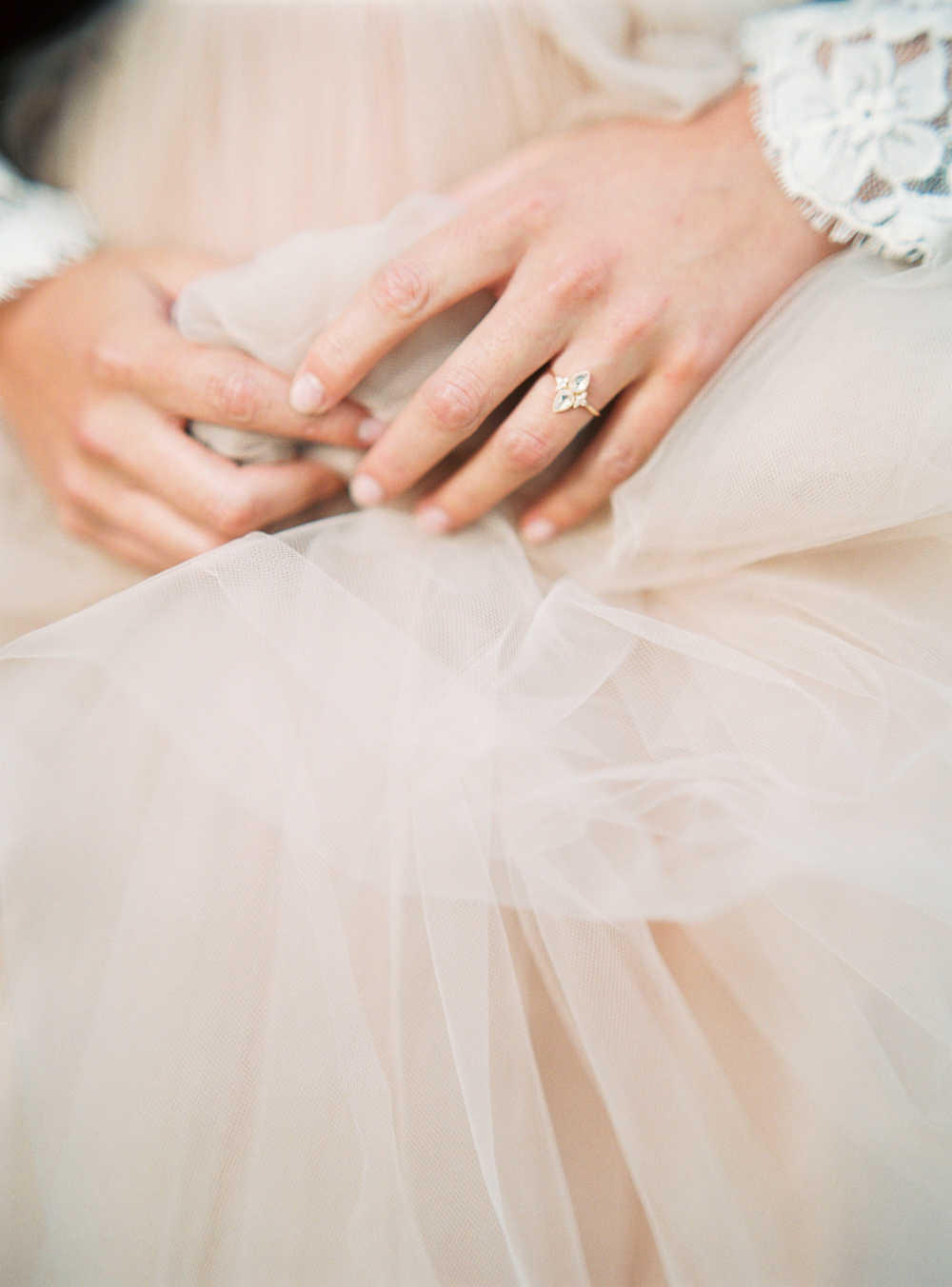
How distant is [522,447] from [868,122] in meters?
0.37

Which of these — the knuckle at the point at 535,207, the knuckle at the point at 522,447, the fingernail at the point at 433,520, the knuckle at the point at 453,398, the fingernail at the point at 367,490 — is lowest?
the fingernail at the point at 433,520

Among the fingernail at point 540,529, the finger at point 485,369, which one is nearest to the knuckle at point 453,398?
the finger at point 485,369

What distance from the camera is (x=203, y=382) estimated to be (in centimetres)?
55

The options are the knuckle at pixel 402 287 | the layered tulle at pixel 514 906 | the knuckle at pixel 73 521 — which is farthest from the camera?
the knuckle at pixel 73 521

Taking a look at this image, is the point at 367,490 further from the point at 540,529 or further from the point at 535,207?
the point at 535,207

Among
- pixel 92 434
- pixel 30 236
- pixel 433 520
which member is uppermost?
pixel 30 236

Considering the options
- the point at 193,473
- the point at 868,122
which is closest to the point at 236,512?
the point at 193,473

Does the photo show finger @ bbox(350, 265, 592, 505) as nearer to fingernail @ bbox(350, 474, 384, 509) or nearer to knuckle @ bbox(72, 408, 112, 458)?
fingernail @ bbox(350, 474, 384, 509)

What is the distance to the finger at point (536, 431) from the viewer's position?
54 cm

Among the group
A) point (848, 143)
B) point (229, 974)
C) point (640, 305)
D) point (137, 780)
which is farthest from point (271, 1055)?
point (848, 143)

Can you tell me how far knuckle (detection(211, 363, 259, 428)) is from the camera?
1.79 ft

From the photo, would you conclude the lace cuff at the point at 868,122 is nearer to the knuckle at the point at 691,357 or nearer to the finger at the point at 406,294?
the knuckle at the point at 691,357

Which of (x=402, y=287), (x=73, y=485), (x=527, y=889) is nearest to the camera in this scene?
(x=527, y=889)

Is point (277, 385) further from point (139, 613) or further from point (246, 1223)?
point (246, 1223)
